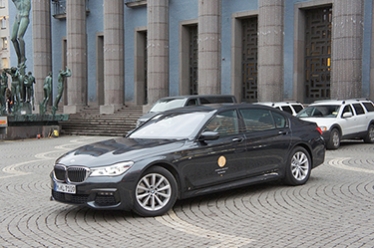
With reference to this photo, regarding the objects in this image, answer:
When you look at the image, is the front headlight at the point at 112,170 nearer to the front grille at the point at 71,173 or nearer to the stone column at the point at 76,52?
the front grille at the point at 71,173

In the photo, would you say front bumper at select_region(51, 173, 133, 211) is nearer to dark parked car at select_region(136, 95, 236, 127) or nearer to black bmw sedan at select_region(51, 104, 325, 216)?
black bmw sedan at select_region(51, 104, 325, 216)

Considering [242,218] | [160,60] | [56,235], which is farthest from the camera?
[160,60]

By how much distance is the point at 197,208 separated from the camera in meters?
7.06

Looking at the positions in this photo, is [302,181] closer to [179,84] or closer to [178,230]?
[178,230]

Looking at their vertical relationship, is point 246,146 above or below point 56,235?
above

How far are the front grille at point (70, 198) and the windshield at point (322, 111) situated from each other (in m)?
11.4

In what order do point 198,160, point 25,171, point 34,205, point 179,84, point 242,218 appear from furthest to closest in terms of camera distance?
1. point 179,84
2. point 25,171
3. point 34,205
4. point 198,160
5. point 242,218

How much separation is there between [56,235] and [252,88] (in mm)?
23686

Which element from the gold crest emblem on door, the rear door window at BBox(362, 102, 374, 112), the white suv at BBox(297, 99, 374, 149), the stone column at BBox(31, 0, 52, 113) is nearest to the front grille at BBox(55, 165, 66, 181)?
the gold crest emblem on door

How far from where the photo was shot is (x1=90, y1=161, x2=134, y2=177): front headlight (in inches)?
249

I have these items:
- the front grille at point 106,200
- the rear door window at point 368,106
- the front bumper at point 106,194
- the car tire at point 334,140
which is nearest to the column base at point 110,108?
the rear door window at point 368,106

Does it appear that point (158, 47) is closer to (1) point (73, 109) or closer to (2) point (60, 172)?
(1) point (73, 109)

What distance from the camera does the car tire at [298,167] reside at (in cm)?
848

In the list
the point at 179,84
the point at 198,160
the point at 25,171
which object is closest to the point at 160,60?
the point at 179,84
